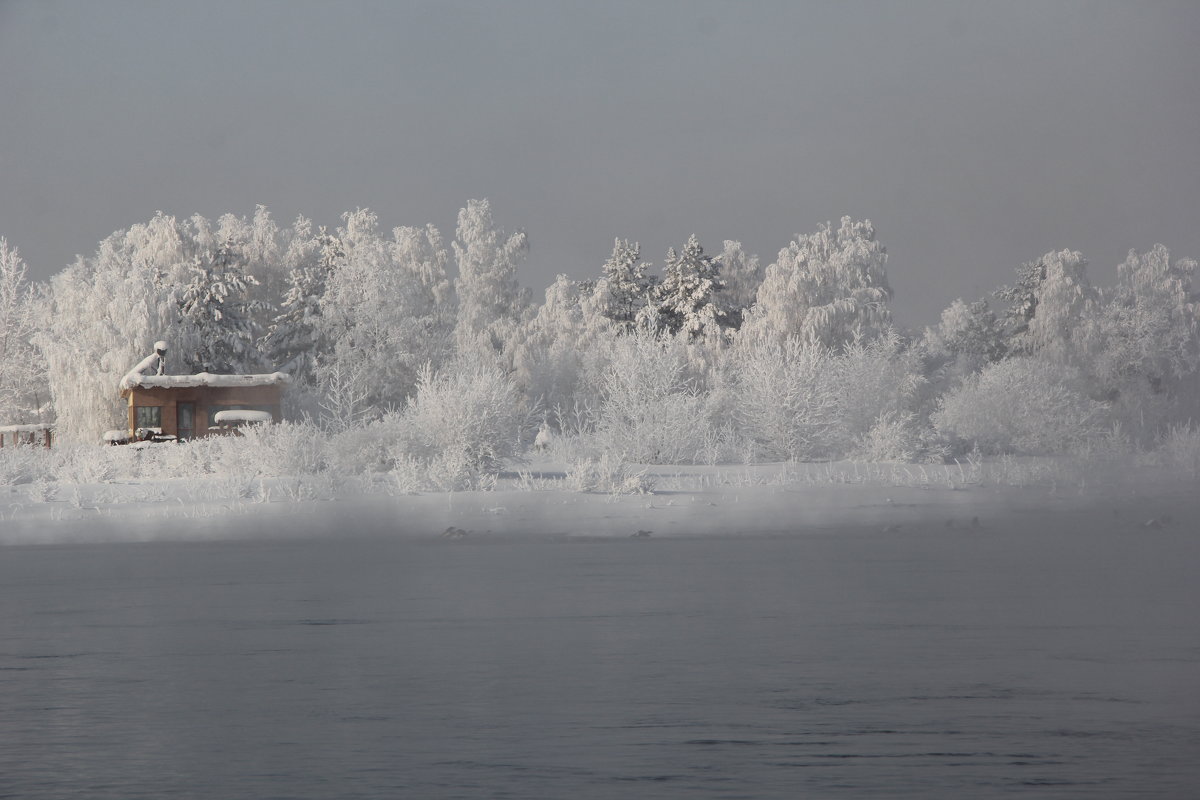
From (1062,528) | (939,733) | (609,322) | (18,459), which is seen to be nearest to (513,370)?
(609,322)

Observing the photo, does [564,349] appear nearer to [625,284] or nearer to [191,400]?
[625,284]

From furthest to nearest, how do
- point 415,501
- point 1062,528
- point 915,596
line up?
point 415,501 → point 1062,528 → point 915,596

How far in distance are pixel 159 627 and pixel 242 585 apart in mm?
2462

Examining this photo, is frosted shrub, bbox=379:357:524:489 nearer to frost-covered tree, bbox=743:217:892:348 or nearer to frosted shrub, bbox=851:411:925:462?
frosted shrub, bbox=851:411:925:462

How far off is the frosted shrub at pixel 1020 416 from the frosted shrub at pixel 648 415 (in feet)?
20.5

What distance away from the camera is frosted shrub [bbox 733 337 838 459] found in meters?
29.9

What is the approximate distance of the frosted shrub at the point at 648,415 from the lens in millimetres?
27859

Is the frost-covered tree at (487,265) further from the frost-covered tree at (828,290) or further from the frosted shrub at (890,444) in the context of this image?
the frosted shrub at (890,444)

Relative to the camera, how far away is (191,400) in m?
37.4

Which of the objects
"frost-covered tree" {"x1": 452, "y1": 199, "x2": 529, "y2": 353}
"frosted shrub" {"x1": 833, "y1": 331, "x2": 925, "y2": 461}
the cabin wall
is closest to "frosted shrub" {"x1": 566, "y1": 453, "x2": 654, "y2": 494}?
"frosted shrub" {"x1": 833, "y1": 331, "x2": 925, "y2": 461}

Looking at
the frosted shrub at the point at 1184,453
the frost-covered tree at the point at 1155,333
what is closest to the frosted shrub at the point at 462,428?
the frosted shrub at the point at 1184,453

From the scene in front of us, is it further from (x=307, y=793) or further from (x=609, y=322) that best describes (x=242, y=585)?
(x=609, y=322)

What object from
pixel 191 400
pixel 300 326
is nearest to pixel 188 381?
pixel 191 400

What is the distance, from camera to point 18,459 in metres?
26.6
